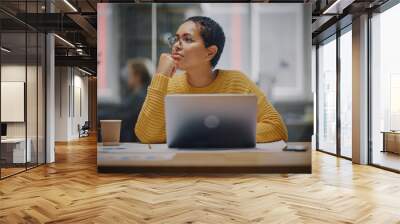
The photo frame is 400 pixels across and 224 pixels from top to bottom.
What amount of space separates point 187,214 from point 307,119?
10.7 feet

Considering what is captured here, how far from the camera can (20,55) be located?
22.0 ft

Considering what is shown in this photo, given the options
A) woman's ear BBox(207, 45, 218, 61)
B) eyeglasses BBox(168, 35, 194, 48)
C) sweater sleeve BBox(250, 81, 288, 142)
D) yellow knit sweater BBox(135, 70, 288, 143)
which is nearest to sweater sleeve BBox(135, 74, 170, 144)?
yellow knit sweater BBox(135, 70, 288, 143)

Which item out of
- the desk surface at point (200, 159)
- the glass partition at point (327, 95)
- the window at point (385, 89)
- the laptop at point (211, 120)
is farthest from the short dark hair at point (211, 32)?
the glass partition at point (327, 95)

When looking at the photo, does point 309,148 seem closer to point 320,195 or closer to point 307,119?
point 307,119

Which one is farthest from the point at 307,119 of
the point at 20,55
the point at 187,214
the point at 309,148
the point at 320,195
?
the point at 20,55

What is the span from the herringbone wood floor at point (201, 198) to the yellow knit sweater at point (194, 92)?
28.8 inches

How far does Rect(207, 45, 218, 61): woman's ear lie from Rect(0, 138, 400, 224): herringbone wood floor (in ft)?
6.57

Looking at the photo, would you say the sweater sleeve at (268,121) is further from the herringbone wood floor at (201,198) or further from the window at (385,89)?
the window at (385,89)

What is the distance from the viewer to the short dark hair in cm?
634

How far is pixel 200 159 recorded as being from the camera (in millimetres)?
6254

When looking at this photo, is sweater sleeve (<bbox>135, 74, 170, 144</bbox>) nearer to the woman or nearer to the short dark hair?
the woman

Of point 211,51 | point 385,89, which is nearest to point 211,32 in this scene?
point 211,51

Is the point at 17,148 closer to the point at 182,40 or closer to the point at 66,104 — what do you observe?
the point at 182,40

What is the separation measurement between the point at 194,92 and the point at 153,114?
78 centimetres
